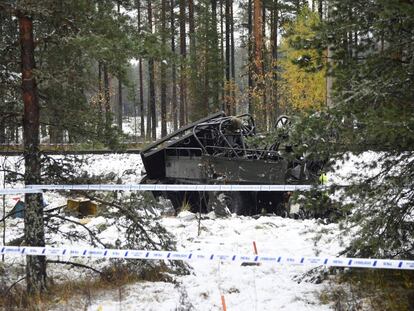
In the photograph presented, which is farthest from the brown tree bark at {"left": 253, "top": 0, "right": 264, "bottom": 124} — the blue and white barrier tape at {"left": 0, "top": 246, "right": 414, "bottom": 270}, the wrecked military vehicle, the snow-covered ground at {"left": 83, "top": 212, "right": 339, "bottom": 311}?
the blue and white barrier tape at {"left": 0, "top": 246, "right": 414, "bottom": 270}

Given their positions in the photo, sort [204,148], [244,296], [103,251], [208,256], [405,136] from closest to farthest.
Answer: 1. [405,136]
2. [208,256]
3. [103,251]
4. [244,296]
5. [204,148]

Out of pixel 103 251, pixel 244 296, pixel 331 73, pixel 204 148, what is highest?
pixel 331 73

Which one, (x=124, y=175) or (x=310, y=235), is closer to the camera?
(x=310, y=235)

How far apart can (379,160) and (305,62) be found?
3.65ft

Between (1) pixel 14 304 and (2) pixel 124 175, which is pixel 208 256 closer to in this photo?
(1) pixel 14 304

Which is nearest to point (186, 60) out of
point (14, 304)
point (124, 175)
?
point (14, 304)

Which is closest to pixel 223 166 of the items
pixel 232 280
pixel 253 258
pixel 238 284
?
pixel 232 280

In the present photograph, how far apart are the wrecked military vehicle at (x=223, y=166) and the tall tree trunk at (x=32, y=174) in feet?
12.3

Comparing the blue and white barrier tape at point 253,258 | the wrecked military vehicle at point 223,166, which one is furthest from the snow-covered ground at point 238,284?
the wrecked military vehicle at point 223,166

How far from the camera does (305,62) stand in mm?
4562

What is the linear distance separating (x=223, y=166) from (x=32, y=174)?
188 inches

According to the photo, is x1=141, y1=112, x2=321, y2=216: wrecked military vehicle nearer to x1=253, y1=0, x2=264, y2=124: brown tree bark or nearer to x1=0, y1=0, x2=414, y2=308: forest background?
x1=0, y1=0, x2=414, y2=308: forest background

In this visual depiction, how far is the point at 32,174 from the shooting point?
5.09m

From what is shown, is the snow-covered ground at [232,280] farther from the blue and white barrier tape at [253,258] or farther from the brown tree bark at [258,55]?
the brown tree bark at [258,55]
